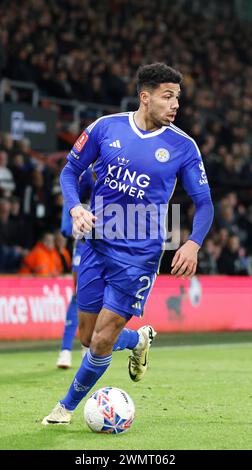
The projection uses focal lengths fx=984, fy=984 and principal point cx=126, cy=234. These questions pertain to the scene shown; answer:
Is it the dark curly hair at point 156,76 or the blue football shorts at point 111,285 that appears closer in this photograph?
the blue football shorts at point 111,285

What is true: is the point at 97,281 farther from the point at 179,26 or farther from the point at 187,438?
the point at 179,26

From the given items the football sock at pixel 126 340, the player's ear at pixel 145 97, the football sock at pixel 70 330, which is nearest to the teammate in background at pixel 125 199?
the player's ear at pixel 145 97

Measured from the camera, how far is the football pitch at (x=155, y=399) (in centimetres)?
633

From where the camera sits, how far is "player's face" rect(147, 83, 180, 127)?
692 cm

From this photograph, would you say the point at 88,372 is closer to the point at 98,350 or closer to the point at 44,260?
the point at 98,350

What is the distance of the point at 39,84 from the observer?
21312 mm

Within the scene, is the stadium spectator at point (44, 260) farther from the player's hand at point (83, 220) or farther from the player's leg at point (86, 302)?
the player's hand at point (83, 220)

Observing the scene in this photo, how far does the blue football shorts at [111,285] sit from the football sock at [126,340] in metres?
0.85

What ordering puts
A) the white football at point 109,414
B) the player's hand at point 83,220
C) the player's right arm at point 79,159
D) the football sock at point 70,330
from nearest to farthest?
the player's hand at point 83,220 → the white football at point 109,414 → the player's right arm at point 79,159 → the football sock at point 70,330

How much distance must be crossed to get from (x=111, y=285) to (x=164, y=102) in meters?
1.34

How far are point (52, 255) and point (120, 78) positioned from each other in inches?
315

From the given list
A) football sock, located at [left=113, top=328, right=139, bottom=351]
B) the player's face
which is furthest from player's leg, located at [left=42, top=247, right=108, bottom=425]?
the player's face

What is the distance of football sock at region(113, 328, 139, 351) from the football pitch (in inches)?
21.1
